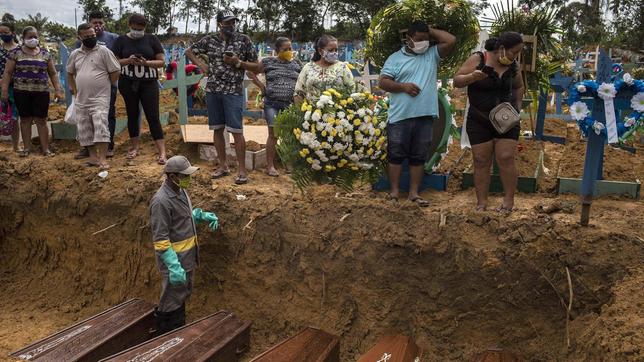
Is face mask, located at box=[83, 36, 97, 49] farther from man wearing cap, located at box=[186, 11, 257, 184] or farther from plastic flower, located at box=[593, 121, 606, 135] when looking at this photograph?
plastic flower, located at box=[593, 121, 606, 135]

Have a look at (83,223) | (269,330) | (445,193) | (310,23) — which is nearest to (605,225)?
(445,193)

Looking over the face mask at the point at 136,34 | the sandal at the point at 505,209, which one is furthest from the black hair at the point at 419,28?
the face mask at the point at 136,34

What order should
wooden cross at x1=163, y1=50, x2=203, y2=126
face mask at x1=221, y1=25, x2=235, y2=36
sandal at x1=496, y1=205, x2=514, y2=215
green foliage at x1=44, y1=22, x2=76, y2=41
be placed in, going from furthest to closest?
green foliage at x1=44, y1=22, x2=76, y2=41 < wooden cross at x1=163, y1=50, x2=203, y2=126 < face mask at x1=221, y1=25, x2=235, y2=36 < sandal at x1=496, y1=205, x2=514, y2=215

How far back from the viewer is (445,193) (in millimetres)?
5461

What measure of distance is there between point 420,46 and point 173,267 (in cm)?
273

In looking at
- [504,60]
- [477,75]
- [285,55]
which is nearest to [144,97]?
[285,55]

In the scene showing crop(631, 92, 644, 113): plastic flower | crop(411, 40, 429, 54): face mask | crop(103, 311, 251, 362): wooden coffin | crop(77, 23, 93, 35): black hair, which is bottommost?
crop(103, 311, 251, 362): wooden coffin

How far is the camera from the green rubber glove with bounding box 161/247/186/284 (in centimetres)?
433

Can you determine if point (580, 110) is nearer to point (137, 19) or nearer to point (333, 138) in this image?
point (333, 138)

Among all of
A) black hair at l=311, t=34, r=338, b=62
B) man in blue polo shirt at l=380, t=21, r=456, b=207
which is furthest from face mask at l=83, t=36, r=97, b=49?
man in blue polo shirt at l=380, t=21, r=456, b=207

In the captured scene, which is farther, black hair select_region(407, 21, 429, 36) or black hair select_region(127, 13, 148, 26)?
black hair select_region(127, 13, 148, 26)

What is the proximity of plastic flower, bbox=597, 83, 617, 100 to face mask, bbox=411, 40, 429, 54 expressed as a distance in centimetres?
140

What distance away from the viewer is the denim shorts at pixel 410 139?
4.88m

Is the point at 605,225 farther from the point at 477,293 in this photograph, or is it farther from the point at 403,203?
the point at 403,203
